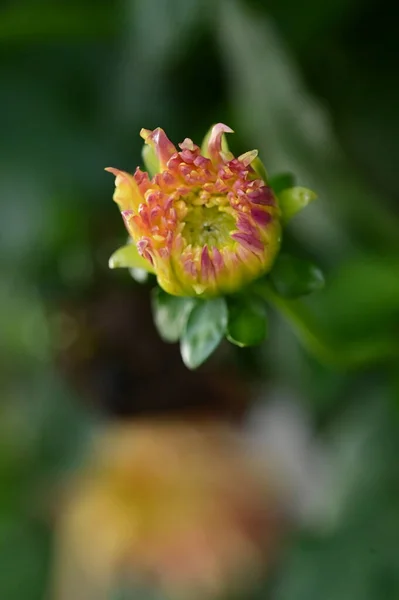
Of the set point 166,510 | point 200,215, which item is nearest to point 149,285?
point 166,510

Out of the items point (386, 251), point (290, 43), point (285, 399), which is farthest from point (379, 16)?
point (285, 399)

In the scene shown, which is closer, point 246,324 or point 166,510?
point 246,324

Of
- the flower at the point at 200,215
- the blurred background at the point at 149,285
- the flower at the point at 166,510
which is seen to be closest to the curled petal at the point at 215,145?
the flower at the point at 200,215

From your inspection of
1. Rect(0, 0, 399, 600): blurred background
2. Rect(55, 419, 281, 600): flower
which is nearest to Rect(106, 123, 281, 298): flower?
Rect(0, 0, 399, 600): blurred background

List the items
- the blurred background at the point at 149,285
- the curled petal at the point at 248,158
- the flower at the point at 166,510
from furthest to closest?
the flower at the point at 166,510 → the blurred background at the point at 149,285 → the curled petal at the point at 248,158

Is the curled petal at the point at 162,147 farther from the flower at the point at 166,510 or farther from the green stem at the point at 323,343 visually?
the flower at the point at 166,510

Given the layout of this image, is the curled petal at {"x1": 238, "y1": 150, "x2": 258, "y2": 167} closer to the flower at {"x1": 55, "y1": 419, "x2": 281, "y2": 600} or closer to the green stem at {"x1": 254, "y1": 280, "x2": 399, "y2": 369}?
the green stem at {"x1": 254, "y1": 280, "x2": 399, "y2": 369}

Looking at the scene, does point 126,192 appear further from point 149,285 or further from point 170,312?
point 149,285
